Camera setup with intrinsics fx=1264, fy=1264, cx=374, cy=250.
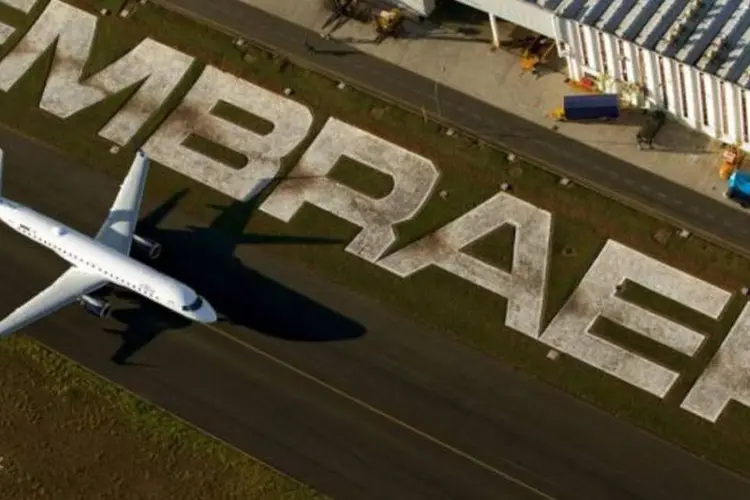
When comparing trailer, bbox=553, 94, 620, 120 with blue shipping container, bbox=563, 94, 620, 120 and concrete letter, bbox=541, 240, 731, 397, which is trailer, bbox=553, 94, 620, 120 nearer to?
blue shipping container, bbox=563, 94, 620, 120

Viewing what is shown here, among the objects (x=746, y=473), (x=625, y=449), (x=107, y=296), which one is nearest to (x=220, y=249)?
(x=107, y=296)

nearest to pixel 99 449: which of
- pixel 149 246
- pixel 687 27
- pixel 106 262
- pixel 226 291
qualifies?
pixel 106 262

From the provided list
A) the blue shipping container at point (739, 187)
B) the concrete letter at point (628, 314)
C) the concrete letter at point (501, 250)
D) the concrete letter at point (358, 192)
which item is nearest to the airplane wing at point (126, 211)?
the concrete letter at point (358, 192)

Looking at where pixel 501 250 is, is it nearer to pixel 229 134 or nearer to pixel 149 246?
Answer: pixel 229 134

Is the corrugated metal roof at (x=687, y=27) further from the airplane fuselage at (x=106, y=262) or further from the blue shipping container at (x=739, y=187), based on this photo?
the airplane fuselage at (x=106, y=262)

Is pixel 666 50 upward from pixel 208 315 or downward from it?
upward

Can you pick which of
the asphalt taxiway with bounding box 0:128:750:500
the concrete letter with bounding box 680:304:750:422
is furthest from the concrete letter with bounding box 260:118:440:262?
the concrete letter with bounding box 680:304:750:422

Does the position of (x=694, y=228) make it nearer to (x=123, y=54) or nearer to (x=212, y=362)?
(x=212, y=362)
